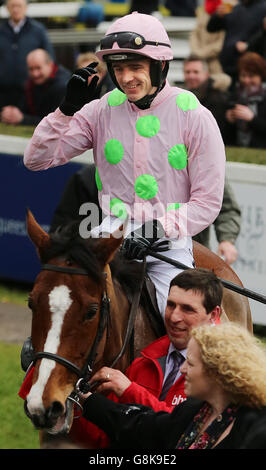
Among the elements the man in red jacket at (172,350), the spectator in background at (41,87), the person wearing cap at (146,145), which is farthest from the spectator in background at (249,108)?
the man in red jacket at (172,350)

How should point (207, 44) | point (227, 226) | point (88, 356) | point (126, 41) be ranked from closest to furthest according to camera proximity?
point (88, 356) → point (126, 41) → point (227, 226) → point (207, 44)

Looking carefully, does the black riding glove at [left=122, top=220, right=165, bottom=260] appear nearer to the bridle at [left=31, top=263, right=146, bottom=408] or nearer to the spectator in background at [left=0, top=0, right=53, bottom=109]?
the bridle at [left=31, top=263, right=146, bottom=408]

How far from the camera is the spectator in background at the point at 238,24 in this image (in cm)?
1088

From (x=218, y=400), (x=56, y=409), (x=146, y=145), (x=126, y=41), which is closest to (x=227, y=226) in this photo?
(x=146, y=145)

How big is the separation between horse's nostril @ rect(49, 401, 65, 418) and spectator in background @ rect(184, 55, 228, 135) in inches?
230

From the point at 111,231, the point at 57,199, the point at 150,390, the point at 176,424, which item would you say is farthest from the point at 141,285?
the point at 57,199

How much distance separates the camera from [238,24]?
10961 millimetres

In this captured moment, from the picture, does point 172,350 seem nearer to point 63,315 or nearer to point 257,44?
point 63,315

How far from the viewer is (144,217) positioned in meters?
4.55

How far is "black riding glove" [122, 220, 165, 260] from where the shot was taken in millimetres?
4359

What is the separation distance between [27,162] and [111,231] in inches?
26.0

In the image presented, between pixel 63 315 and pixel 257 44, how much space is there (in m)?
7.47

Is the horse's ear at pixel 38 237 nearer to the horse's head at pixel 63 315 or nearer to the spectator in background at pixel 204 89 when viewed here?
the horse's head at pixel 63 315
